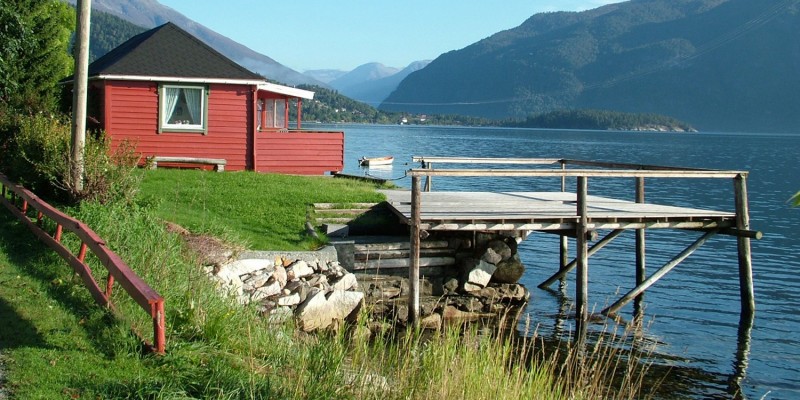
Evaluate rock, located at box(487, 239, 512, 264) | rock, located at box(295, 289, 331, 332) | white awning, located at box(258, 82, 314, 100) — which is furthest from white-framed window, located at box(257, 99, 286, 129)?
rock, located at box(295, 289, 331, 332)

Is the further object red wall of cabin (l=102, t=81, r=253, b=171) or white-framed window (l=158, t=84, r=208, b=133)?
white-framed window (l=158, t=84, r=208, b=133)

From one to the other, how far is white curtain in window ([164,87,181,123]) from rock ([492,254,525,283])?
12.4 metres

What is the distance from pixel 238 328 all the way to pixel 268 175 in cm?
1461

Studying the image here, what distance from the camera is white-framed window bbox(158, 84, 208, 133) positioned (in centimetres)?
2437

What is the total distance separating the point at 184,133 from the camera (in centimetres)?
2466

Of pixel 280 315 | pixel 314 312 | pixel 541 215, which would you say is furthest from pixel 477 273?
pixel 280 315

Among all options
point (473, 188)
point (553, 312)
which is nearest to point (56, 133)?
point (553, 312)

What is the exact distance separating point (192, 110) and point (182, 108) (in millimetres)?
288

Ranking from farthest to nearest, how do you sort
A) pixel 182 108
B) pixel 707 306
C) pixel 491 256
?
pixel 182 108, pixel 707 306, pixel 491 256

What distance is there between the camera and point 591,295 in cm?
1814

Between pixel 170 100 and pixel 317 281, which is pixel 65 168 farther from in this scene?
pixel 170 100

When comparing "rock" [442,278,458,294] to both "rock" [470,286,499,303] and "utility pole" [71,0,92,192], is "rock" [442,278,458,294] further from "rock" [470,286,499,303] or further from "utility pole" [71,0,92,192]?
"utility pole" [71,0,92,192]

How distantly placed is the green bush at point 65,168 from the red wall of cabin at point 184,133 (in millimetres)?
8995

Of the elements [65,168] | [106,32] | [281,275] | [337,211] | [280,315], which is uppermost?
[106,32]
